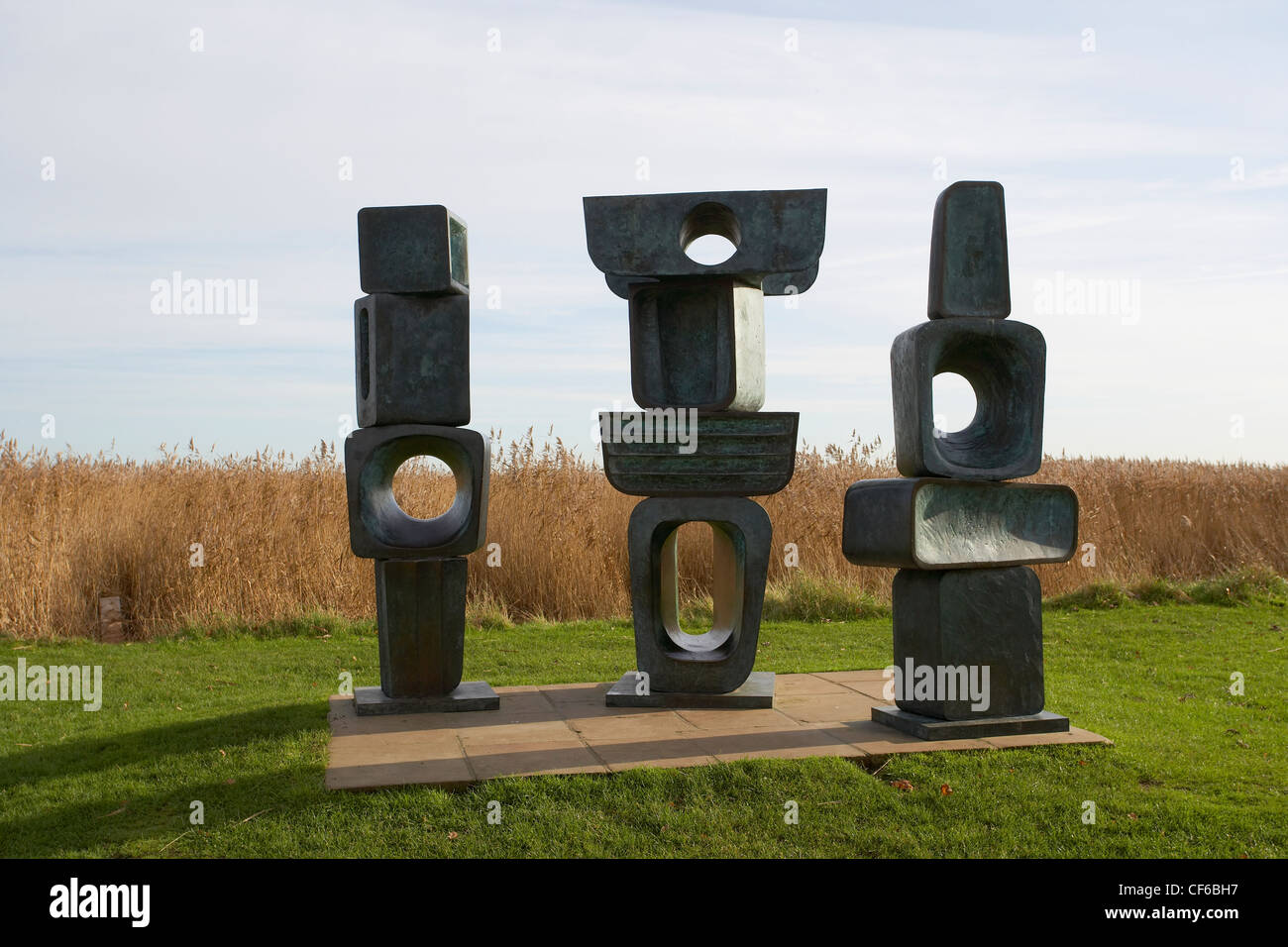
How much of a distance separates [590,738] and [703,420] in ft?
5.16

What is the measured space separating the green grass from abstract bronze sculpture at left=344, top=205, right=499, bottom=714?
59 cm

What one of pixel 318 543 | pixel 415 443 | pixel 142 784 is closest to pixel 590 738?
pixel 415 443

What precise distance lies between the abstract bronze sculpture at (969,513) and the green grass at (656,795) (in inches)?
14.6

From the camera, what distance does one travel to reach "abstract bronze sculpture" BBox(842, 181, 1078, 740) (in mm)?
4859

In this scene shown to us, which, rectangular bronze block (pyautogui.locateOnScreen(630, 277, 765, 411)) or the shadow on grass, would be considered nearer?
the shadow on grass

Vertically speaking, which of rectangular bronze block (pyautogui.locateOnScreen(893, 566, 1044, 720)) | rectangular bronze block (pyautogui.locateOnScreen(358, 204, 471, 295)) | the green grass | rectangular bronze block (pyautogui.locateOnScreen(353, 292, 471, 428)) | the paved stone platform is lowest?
the green grass

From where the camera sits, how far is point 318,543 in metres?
8.80

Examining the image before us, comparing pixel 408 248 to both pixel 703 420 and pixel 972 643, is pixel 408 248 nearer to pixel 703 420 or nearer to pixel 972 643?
pixel 703 420

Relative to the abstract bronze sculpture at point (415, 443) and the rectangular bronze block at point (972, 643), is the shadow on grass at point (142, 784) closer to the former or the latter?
the abstract bronze sculpture at point (415, 443)

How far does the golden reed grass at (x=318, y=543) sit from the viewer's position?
27.7 ft

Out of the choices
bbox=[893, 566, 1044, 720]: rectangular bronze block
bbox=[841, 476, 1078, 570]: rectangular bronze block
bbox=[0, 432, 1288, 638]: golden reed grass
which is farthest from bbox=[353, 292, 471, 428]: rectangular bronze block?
bbox=[0, 432, 1288, 638]: golden reed grass

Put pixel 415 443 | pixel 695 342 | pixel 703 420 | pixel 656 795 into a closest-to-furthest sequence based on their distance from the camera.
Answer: pixel 656 795, pixel 703 420, pixel 415 443, pixel 695 342

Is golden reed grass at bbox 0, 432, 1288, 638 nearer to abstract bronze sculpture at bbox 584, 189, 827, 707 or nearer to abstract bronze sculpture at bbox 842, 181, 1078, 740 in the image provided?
abstract bronze sculpture at bbox 584, 189, 827, 707
